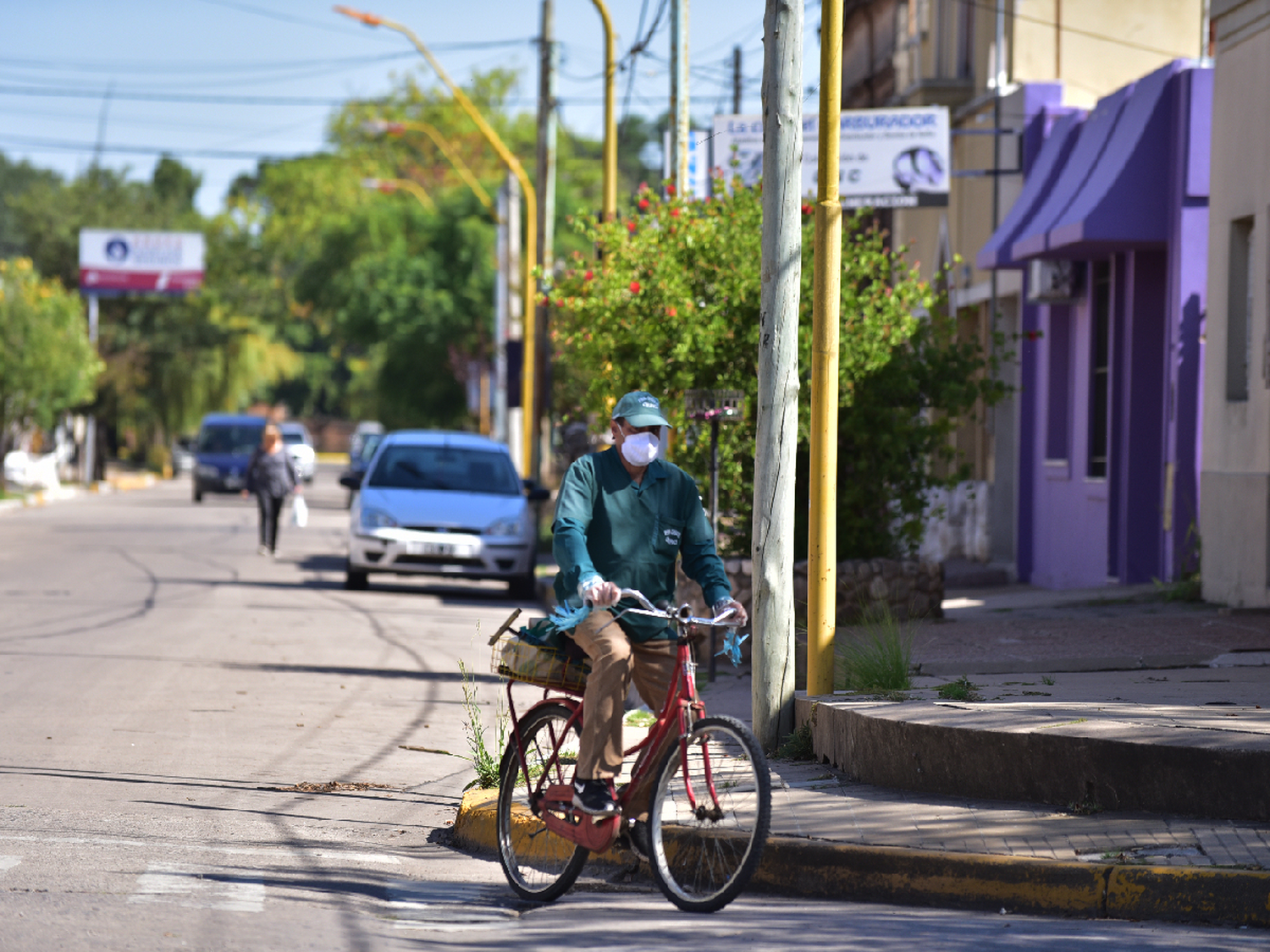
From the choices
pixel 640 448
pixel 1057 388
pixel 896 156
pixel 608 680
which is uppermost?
pixel 896 156

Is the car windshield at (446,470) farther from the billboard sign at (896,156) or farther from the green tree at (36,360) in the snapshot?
the green tree at (36,360)

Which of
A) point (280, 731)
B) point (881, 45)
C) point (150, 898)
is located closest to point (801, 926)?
point (150, 898)

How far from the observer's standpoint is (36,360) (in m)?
44.8

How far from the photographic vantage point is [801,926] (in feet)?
19.6

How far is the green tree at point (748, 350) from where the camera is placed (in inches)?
515

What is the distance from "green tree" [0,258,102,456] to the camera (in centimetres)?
4459

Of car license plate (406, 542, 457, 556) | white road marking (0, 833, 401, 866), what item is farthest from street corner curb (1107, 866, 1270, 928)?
car license plate (406, 542, 457, 556)

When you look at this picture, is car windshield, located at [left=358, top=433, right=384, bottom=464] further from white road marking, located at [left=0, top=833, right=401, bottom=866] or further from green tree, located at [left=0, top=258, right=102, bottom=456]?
white road marking, located at [left=0, top=833, right=401, bottom=866]

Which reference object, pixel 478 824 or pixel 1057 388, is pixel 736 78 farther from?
Result: pixel 478 824

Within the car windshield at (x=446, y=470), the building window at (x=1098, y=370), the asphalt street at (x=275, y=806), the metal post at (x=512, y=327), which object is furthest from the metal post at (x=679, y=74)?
the metal post at (x=512, y=327)

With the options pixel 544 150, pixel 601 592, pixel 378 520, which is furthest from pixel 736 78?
pixel 601 592

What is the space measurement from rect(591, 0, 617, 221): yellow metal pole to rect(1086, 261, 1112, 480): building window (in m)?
5.77

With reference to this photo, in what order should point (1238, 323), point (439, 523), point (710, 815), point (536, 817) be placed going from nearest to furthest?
point (710, 815) < point (536, 817) < point (1238, 323) < point (439, 523)

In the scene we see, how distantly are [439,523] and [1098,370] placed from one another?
704cm
